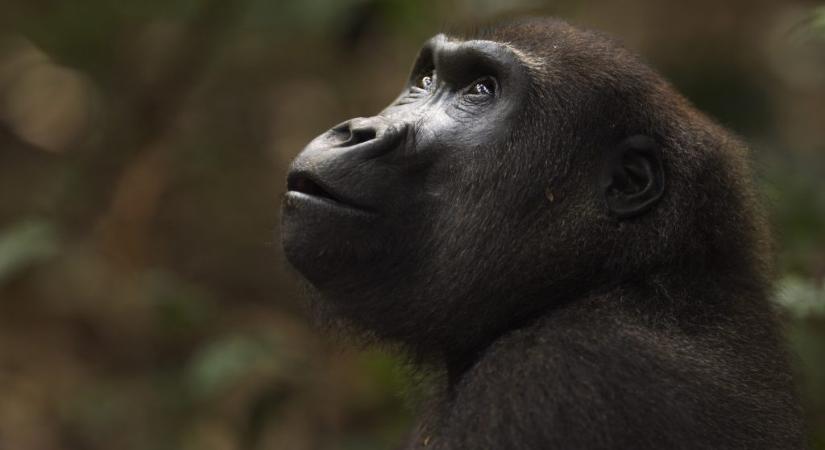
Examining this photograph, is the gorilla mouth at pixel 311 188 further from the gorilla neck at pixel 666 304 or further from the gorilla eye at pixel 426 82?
the gorilla eye at pixel 426 82

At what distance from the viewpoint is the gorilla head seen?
149 inches

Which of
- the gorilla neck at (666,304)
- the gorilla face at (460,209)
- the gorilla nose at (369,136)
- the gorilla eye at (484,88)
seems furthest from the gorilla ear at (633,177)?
the gorilla nose at (369,136)

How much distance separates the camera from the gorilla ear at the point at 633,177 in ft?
12.4

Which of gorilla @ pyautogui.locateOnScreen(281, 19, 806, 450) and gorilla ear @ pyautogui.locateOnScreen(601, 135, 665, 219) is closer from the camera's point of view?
gorilla @ pyautogui.locateOnScreen(281, 19, 806, 450)

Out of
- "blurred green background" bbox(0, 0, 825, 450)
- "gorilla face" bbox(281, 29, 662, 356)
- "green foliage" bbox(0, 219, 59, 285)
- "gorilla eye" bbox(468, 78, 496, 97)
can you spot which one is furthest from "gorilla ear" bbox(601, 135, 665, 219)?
"green foliage" bbox(0, 219, 59, 285)

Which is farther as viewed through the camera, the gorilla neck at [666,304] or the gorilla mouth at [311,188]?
the gorilla mouth at [311,188]

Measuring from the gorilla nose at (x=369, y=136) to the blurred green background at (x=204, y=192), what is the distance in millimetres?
1455

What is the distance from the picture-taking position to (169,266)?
31.9 ft

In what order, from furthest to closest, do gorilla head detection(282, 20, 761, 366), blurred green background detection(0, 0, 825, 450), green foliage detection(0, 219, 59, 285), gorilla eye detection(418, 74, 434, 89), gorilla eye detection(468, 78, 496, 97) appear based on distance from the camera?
blurred green background detection(0, 0, 825, 450), green foliage detection(0, 219, 59, 285), gorilla eye detection(418, 74, 434, 89), gorilla eye detection(468, 78, 496, 97), gorilla head detection(282, 20, 761, 366)

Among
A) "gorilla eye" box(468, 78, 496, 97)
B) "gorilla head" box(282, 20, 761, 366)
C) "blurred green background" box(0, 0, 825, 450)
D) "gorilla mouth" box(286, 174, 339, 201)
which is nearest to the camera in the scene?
"gorilla head" box(282, 20, 761, 366)

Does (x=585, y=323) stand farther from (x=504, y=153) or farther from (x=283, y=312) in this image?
(x=283, y=312)

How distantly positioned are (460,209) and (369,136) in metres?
0.38

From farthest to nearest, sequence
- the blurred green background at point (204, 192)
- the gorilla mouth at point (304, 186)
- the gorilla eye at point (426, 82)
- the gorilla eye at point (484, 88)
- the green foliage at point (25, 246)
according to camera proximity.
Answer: the blurred green background at point (204, 192), the green foliage at point (25, 246), the gorilla eye at point (426, 82), the gorilla eye at point (484, 88), the gorilla mouth at point (304, 186)

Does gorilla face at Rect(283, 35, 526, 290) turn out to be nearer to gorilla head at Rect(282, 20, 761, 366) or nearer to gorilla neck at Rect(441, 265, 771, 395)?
gorilla head at Rect(282, 20, 761, 366)
